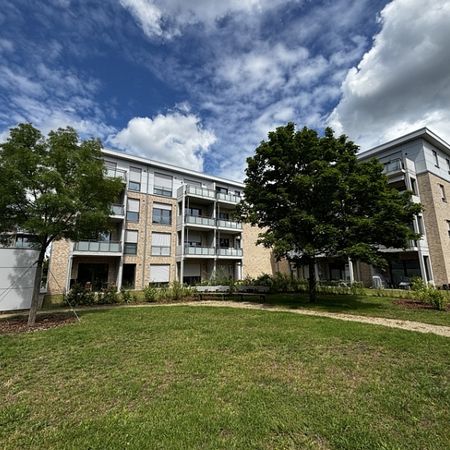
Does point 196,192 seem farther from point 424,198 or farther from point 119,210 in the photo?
point 424,198

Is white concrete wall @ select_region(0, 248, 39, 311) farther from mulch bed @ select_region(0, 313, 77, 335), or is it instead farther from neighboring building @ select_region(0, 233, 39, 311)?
mulch bed @ select_region(0, 313, 77, 335)

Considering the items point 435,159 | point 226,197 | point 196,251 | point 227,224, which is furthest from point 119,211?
point 435,159

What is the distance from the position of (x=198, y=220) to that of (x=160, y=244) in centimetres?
408

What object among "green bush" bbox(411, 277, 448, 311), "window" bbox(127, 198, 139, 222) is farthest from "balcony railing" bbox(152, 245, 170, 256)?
"green bush" bbox(411, 277, 448, 311)

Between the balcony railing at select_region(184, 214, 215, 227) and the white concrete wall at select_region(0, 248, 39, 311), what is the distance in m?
13.3

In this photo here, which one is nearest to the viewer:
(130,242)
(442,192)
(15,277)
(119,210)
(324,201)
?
(324,201)

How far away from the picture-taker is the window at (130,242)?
73.3ft

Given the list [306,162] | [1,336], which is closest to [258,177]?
[306,162]

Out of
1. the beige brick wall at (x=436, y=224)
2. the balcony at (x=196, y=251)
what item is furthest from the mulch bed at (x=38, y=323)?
the beige brick wall at (x=436, y=224)

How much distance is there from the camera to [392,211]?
405 inches

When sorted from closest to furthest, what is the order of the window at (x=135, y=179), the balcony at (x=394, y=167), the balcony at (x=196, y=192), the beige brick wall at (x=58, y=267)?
1. the beige brick wall at (x=58, y=267)
2. the balcony at (x=394, y=167)
3. the window at (x=135, y=179)
4. the balcony at (x=196, y=192)

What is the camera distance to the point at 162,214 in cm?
2467

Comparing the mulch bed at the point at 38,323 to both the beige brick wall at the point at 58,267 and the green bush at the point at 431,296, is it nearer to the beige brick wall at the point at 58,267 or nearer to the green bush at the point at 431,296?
the beige brick wall at the point at 58,267

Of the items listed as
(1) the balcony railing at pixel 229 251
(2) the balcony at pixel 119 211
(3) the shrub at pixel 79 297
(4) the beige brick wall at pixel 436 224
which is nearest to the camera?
(3) the shrub at pixel 79 297
